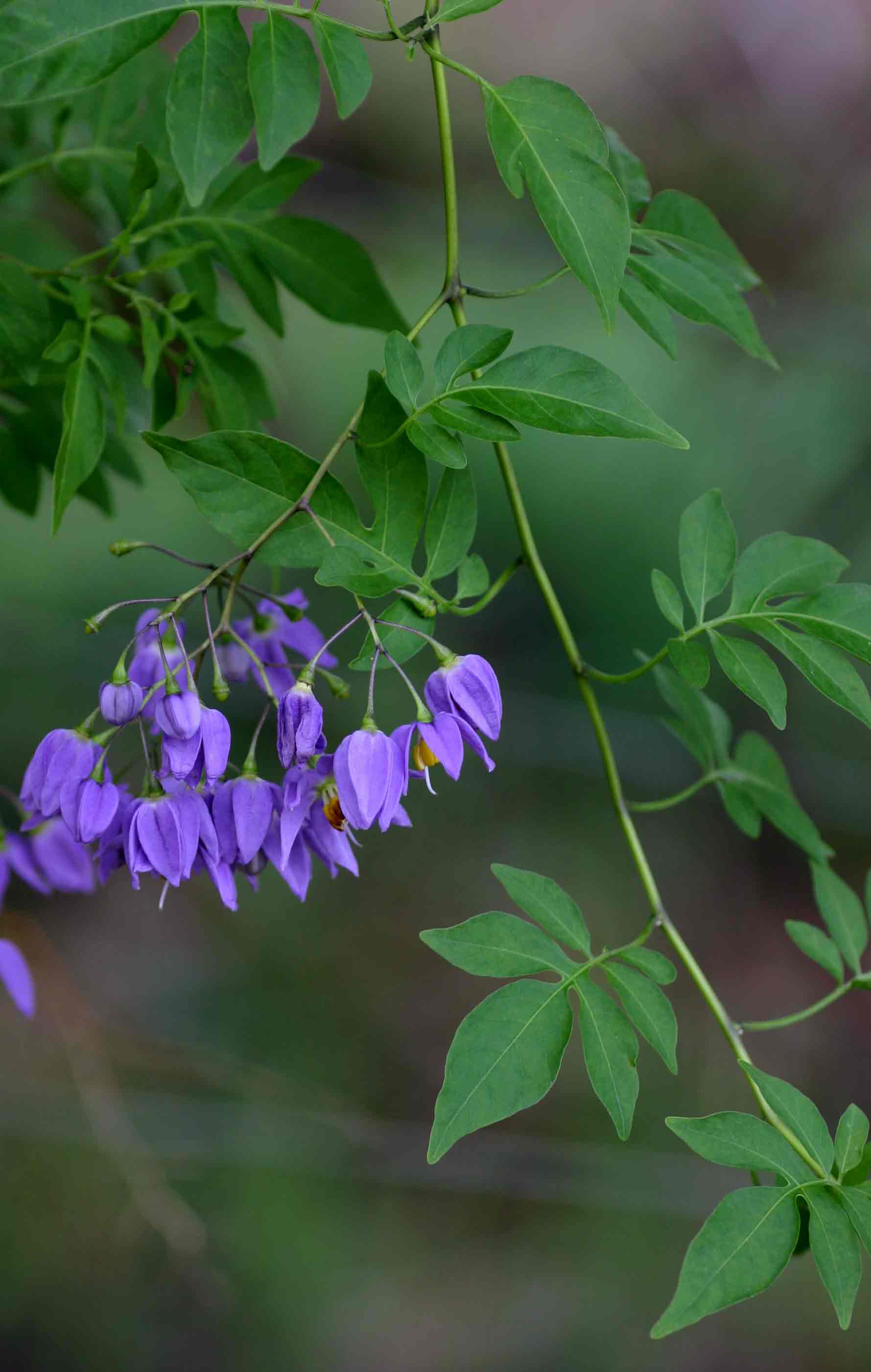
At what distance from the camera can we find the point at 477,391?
2.18ft

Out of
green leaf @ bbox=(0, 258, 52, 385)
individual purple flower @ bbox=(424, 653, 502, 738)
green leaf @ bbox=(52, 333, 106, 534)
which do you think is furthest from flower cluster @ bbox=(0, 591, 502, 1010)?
green leaf @ bbox=(0, 258, 52, 385)

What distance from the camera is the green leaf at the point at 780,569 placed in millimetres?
766

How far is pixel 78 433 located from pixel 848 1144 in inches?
26.3

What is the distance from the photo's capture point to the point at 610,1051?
71 cm

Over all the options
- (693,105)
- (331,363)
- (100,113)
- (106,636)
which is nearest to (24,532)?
(106,636)

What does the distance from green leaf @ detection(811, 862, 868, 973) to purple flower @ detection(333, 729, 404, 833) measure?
0.40m

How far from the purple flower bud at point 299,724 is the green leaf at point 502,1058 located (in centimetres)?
18

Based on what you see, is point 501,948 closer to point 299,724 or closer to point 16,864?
point 299,724

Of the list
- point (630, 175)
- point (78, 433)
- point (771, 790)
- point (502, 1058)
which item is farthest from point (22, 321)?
point (771, 790)

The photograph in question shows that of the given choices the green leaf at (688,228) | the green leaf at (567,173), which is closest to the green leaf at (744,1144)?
the green leaf at (567,173)

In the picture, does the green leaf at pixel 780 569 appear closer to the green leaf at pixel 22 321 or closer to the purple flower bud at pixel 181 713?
the purple flower bud at pixel 181 713

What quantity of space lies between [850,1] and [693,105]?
0.65 m

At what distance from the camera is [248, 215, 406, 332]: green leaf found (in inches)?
34.1

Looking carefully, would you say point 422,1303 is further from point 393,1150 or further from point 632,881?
point 632,881
